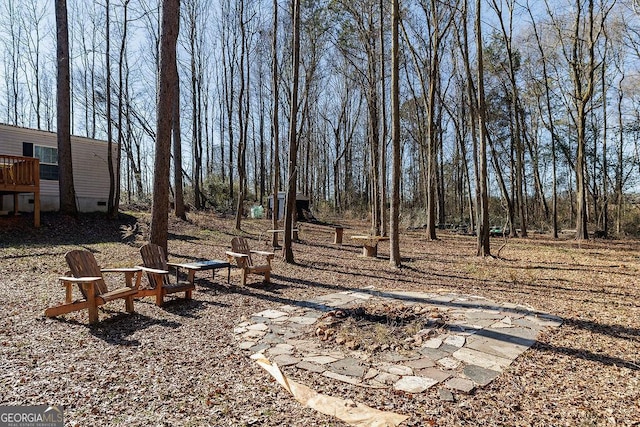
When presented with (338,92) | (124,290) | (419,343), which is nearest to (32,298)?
(124,290)

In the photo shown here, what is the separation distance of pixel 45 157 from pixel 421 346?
16.1 metres

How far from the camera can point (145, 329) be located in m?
4.39

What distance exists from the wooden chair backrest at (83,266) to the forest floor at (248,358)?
1.36ft

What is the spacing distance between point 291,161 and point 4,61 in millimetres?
27273

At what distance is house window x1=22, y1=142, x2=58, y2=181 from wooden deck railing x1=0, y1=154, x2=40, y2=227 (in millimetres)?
2198

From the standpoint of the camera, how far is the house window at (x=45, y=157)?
1409 cm

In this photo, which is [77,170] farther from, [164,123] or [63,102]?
[164,123]

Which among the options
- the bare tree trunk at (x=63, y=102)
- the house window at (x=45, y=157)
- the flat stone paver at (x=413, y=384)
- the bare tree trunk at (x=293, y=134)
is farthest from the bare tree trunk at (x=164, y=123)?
the house window at (x=45, y=157)

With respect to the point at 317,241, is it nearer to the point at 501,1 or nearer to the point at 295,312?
the point at 295,312

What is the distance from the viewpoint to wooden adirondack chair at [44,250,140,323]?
4465 mm

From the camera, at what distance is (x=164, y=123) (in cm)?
692

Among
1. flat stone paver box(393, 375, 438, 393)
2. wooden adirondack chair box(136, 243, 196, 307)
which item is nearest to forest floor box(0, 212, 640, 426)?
flat stone paver box(393, 375, 438, 393)


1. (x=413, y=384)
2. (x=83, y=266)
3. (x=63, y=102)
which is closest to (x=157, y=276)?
(x=83, y=266)

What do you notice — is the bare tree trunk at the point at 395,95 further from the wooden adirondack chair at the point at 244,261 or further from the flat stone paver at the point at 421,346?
the flat stone paver at the point at 421,346
